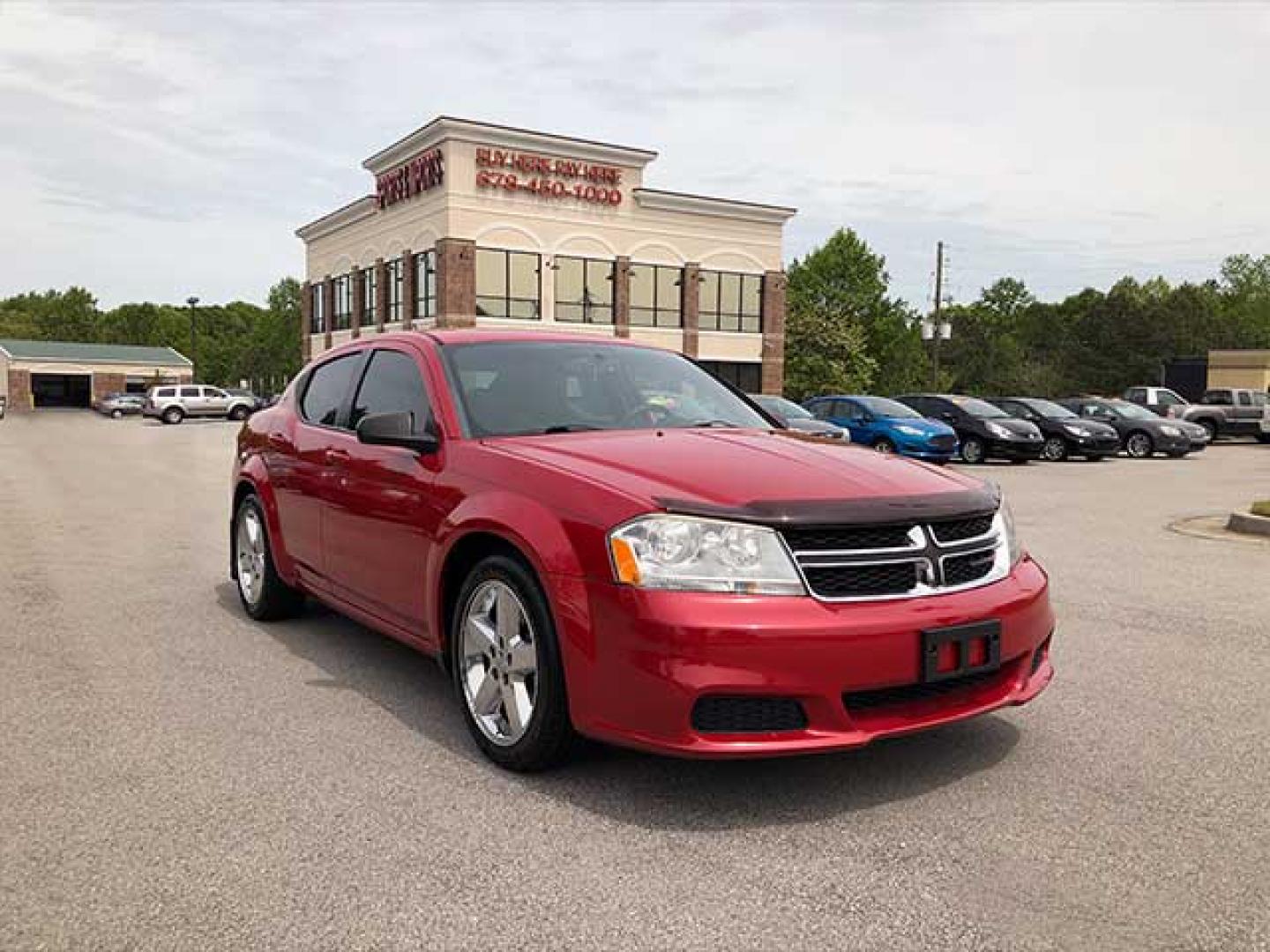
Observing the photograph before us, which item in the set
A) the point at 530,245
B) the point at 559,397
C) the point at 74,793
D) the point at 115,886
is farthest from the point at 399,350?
the point at 530,245

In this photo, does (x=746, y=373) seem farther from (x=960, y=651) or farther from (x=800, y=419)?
(x=960, y=651)

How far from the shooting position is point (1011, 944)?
268 centimetres

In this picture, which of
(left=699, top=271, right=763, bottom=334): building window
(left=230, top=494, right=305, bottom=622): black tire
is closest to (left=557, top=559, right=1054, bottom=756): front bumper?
(left=230, top=494, right=305, bottom=622): black tire

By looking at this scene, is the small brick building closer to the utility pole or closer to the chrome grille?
the utility pole

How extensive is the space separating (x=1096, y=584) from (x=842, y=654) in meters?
5.29

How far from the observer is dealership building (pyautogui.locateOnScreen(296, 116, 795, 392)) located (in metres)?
41.9

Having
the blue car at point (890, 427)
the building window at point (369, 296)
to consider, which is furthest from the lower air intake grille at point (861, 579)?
the building window at point (369, 296)

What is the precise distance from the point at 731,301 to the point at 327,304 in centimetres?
2120

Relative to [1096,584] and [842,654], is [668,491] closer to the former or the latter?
[842,654]

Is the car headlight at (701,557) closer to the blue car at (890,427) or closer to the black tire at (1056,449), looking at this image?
the blue car at (890,427)

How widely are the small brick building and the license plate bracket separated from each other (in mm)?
91493

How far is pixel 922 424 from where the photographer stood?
21.2m

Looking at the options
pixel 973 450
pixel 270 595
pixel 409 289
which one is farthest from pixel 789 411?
pixel 409 289

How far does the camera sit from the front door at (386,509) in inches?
175
